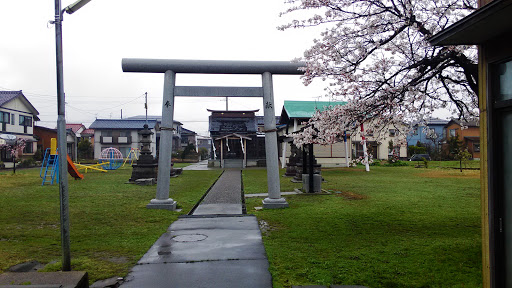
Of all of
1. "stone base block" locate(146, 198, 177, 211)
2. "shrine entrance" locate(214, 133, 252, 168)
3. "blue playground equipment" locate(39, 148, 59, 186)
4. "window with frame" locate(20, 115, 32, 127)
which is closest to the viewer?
"stone base block" locate(146, 198, 177, 211)

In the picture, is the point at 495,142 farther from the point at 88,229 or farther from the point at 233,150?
the point at 233,150

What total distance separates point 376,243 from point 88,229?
19.2ft

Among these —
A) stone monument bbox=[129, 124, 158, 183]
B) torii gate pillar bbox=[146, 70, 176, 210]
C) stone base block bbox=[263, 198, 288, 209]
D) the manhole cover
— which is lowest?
the manhole cover

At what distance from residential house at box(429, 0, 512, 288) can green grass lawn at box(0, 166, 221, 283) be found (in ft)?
14.4

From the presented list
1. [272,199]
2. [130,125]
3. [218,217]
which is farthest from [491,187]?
[130,125]

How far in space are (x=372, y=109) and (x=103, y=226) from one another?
6335mm

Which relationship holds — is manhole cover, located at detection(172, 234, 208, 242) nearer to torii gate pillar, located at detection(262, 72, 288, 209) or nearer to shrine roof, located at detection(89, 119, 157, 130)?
torii gate pillar, located at detection(262, 72, 288, 209)

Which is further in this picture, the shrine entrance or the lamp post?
the shrine entrance

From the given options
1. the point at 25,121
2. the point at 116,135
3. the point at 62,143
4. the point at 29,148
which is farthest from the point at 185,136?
the point at 62,143

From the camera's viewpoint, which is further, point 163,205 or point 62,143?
point 163,205

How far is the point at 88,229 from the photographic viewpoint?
774cm

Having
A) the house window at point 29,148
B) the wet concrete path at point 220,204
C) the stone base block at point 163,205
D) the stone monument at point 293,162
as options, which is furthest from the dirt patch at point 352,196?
the house window at point 29,148

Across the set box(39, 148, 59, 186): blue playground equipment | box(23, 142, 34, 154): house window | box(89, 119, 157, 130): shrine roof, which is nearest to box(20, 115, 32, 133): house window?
box(23, 142, 34, 154): house window

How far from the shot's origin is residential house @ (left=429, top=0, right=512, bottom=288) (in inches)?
143
